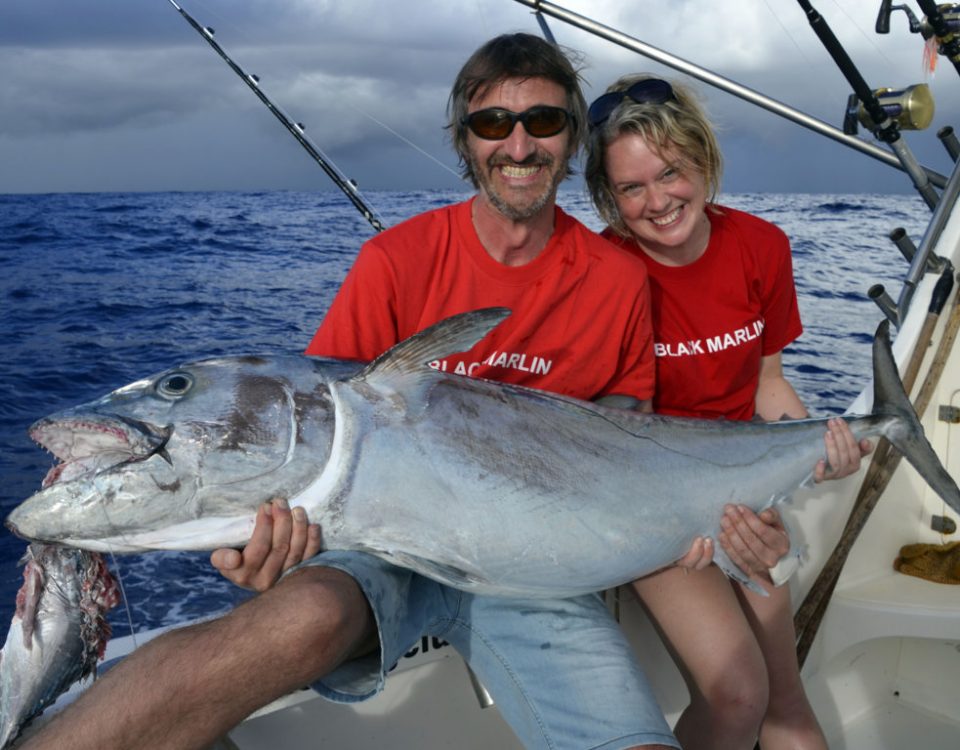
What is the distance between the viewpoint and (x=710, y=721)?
1.99 m

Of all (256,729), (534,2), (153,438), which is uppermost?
(534,2)

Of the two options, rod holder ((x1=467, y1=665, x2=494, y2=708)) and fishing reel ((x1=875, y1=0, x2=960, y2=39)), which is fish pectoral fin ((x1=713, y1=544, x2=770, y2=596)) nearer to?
rod holder ((x1=467, y1=665, x2=494, y2=708))

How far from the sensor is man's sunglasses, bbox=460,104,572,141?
215 cm

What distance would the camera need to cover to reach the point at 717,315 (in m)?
2.41

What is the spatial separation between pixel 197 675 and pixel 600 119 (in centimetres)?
172

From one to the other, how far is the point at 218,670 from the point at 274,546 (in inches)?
9.7

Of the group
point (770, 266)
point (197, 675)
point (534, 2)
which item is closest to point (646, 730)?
point (197, 675)

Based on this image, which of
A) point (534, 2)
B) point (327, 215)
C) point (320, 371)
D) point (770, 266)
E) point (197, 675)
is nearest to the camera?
point (197, 675)

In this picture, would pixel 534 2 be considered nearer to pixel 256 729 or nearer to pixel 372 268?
pixel 372 268

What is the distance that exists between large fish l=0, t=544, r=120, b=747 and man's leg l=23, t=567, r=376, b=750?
19cm

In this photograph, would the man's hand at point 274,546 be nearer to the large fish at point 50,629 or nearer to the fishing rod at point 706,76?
the large fish at point 50,629

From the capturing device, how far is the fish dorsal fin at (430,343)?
1655mm

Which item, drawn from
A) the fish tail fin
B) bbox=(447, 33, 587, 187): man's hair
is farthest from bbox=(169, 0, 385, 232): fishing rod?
the fish tail fin

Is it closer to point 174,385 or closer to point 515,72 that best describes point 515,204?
point 515,72
